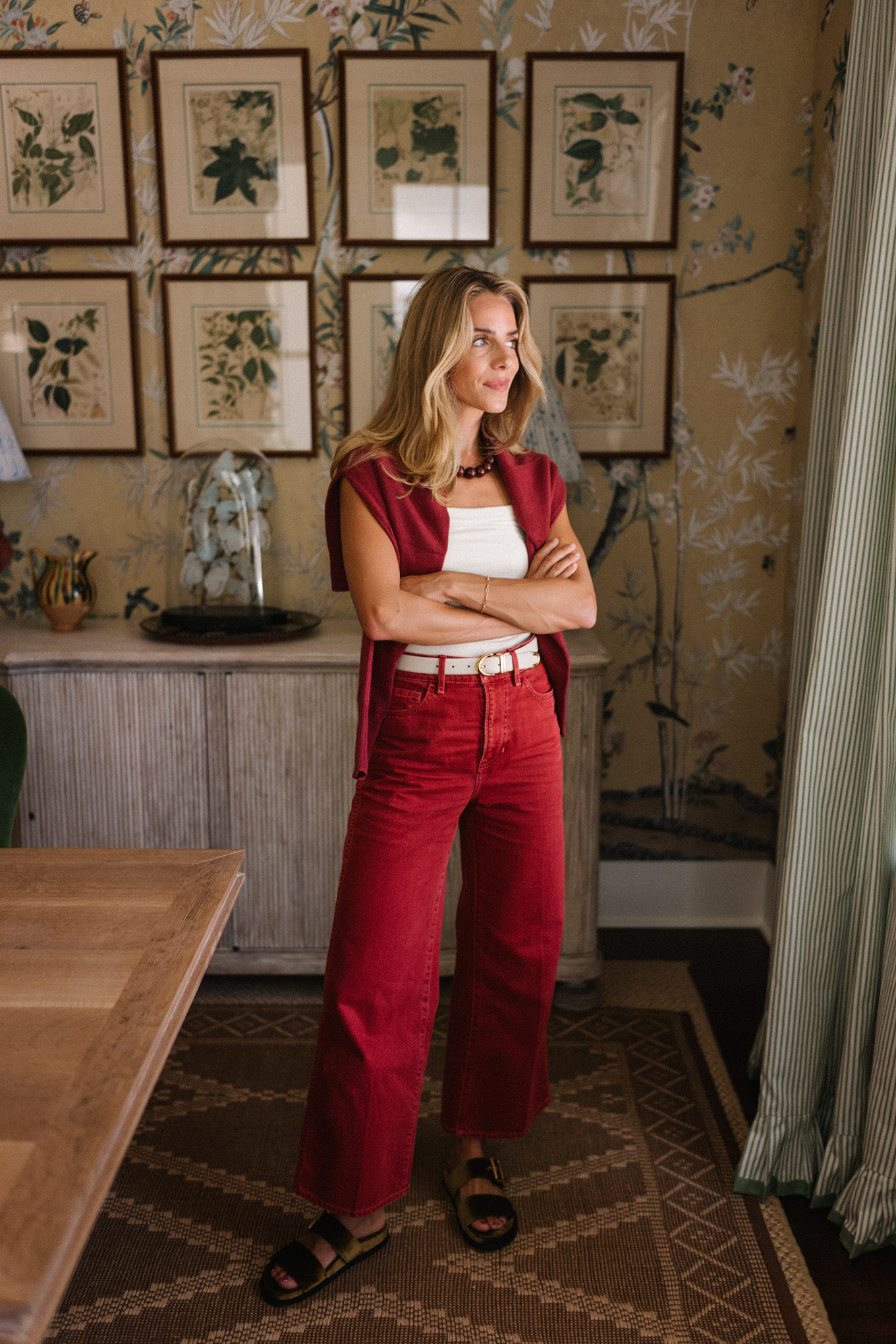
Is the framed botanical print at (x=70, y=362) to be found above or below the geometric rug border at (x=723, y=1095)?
above

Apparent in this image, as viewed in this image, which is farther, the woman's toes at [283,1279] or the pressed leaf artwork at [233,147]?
the pressed leaf artwork at [233,147]

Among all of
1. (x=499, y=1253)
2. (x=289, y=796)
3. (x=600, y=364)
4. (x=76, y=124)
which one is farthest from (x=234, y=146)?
(x=499, y=1253)

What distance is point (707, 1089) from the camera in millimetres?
2209

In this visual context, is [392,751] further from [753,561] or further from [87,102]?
[87,102]

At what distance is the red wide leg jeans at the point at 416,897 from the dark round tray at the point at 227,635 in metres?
0.84

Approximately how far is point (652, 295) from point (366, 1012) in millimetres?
1938

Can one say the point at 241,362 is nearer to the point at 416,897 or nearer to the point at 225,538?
the point at 225,538

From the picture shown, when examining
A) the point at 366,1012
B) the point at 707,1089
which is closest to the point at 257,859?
the point at 366,1012

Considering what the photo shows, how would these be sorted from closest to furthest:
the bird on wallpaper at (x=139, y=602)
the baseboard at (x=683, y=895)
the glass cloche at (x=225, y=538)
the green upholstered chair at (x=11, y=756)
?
the green upholstered chair at (x=11, y=756) < the glass cloche at (x=225, y=538) < the bird on wallpaper at (x=139, y=602) < the baseboard at (x=683, y=895)

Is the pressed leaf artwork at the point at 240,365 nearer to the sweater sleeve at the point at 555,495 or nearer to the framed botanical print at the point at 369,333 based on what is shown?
the framed botanical print at the point at 369,333

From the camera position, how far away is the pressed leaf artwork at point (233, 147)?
2.57 meters

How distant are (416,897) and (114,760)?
109 cm

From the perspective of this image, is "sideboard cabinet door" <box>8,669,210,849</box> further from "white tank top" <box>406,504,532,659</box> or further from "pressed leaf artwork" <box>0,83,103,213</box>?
"pressed leaf artwork" <box>0,83,103,213</box>

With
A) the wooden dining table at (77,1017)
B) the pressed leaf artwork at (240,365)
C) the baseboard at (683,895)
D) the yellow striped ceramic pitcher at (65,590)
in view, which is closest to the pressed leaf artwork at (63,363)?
the pressed leaf artwork at (240,365)
